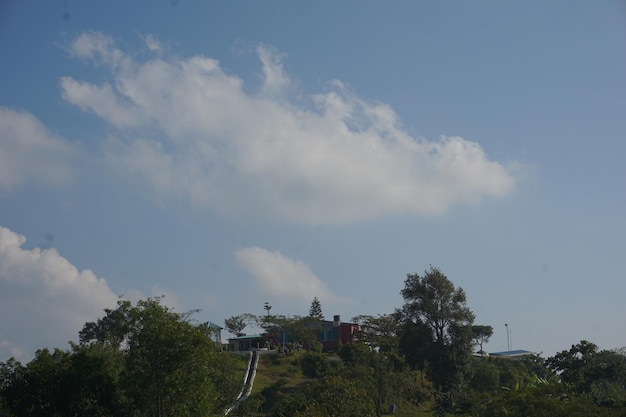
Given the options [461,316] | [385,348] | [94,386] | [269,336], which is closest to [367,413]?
[94,386]

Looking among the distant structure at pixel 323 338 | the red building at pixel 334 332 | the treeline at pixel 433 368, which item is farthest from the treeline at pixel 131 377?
the red building at pixel 334 332

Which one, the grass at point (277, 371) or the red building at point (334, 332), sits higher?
the red building at point (334, 332)

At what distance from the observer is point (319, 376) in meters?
53.5

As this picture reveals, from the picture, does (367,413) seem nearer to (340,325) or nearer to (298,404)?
(298,404)

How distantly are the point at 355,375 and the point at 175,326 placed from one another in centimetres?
1748

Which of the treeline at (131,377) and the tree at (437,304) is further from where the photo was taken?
the tree at (437,304)

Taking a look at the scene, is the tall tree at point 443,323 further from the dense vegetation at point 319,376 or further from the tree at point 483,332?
the tree at point 483,332

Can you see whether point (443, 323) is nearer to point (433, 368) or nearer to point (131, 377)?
point (433, 368)

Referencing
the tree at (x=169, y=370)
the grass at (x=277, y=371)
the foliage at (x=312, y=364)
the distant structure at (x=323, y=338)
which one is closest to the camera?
the tree at (x=169, y=370)

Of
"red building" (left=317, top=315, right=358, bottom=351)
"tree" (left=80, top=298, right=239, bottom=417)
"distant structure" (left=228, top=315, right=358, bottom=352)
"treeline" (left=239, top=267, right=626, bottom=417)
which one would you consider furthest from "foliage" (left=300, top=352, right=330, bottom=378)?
"tree" (left=80, top=298, right=239, bottom=417)

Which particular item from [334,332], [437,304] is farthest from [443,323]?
[334,332]

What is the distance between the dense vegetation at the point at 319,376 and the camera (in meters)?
31.5

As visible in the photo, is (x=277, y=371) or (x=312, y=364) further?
(x=277, y=371)

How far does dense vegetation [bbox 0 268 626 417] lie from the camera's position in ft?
103
